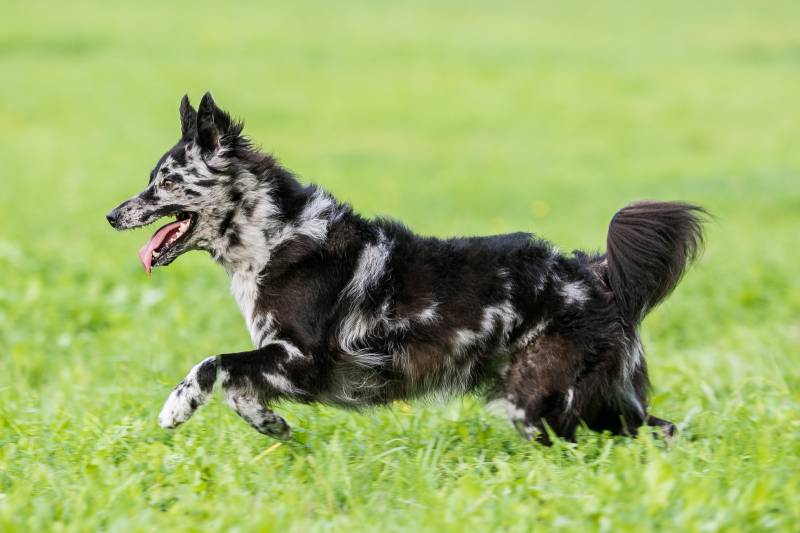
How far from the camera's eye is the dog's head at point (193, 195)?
500 cm

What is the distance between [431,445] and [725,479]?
1.26m

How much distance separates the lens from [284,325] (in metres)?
4.79

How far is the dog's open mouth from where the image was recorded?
4.93 meters

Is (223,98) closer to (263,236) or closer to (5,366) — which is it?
(5,366)

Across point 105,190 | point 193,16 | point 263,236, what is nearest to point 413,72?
point 193,16

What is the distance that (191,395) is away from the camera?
183 inches

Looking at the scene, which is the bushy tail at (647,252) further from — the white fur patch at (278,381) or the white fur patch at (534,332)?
the white fur patch at (278,381)

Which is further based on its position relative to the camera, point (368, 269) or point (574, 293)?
point (368, 269)

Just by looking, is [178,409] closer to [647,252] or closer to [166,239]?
[166,239]

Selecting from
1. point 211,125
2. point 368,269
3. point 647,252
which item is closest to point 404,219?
point 211,125

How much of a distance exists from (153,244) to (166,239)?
0.08 metres

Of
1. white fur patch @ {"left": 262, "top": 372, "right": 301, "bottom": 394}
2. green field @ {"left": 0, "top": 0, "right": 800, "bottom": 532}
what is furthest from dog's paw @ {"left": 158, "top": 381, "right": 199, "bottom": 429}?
white fur patch @ {"left": 262, "top": 372, "right": 301, "bottom": 394}

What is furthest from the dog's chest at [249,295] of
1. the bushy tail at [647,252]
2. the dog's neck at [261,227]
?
the bushy tail at [647,252]

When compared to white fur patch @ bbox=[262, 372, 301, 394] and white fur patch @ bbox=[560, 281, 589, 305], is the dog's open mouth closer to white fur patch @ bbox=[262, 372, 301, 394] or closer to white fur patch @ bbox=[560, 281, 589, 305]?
white fur patch @ bbox=[262, 372, 301, 394]
